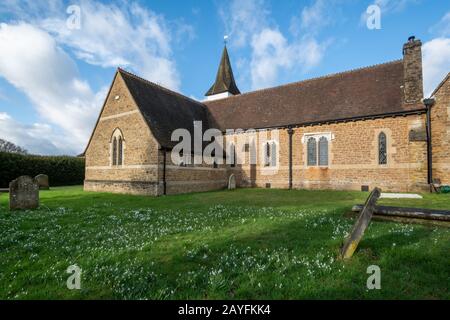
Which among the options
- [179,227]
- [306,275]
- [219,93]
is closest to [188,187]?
[179,227]

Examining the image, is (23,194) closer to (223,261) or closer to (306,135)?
(223,261)

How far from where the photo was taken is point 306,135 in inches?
781

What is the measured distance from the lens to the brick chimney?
643 inches

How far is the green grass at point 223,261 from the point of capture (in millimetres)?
3423

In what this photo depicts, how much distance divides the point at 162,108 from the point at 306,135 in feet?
38.7

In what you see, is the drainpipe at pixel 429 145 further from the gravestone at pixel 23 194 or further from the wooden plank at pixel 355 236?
the gravestone at pixel 23 194

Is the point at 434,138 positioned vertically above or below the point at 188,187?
above

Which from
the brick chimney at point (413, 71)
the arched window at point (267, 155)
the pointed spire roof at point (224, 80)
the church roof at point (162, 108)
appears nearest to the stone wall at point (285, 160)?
the arched window at point (267, 155)

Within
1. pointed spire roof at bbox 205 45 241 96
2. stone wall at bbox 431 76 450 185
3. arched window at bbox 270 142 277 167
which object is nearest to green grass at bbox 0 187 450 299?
stone wall at bbox 431 76 450 185

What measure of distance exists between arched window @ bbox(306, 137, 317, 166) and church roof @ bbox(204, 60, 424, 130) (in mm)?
1575

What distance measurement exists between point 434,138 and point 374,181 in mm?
4289

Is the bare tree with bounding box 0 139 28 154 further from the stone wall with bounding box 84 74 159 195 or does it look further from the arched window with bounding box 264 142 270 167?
the arched window with bounding box 264 142 270 167
